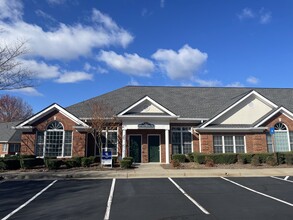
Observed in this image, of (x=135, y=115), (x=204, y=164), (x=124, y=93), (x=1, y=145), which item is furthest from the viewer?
(x=1, y=145)

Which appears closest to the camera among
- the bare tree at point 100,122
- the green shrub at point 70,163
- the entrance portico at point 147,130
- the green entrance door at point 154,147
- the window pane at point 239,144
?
the green shrub at point 70,163

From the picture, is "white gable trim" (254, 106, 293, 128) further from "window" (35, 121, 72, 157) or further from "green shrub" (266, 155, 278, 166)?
"window" (35, 121, 72, 157)

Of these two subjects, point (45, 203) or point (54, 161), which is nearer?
point (45, 203)

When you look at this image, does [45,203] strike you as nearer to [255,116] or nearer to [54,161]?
[54,161]

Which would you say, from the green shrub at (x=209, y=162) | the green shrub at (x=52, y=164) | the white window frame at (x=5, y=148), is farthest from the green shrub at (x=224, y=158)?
the white window frame at (x=5, y=148)

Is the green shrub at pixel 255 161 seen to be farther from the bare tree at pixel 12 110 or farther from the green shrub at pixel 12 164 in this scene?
the bare tree at pixel 12 110

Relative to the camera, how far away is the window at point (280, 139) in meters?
23.9

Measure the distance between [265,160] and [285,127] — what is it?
16.2 feet

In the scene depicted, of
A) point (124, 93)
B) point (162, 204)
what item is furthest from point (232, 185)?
point (124, 93)

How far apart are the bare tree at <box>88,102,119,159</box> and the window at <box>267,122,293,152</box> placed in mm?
13445

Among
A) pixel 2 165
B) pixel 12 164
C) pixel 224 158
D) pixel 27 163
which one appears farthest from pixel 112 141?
pixel 224 158

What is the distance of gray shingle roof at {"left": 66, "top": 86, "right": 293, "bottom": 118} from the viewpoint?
25656 mm

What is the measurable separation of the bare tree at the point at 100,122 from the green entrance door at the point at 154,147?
11.0 feet

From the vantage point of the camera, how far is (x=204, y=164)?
20625mm
